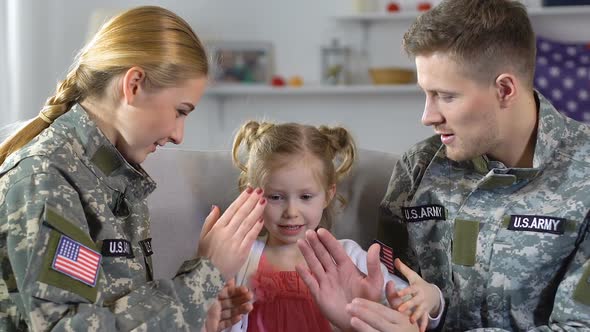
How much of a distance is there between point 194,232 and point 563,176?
2.88 ft

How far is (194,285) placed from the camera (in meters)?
1.58

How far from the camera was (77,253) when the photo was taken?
1.47m

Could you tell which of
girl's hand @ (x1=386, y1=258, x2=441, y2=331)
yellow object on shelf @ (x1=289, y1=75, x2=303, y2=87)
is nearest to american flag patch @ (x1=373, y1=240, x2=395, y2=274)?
girl's hand @ (x1=386, y1=258, x2=441, y2=331)

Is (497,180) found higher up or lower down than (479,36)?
lower down

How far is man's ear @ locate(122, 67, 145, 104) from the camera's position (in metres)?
1.62

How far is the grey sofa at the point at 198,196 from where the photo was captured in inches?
86.5

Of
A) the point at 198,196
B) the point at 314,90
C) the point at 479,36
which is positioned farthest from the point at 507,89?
the point at 314,90

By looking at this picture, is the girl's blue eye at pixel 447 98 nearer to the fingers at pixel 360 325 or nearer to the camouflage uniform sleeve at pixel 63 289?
the fingers at pixel 360 325

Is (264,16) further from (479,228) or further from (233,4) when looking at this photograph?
A: (479,228)

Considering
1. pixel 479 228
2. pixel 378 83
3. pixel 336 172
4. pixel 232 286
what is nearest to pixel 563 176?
pixel 479 228

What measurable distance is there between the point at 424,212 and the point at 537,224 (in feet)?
0.88

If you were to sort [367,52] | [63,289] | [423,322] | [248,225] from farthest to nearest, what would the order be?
[367,52] → [423,322] → [248,225] → [63,289]

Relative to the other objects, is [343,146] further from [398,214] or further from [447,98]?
[447,98]

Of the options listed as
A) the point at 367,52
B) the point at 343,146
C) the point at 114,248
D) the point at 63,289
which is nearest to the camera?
the point at 63,289
